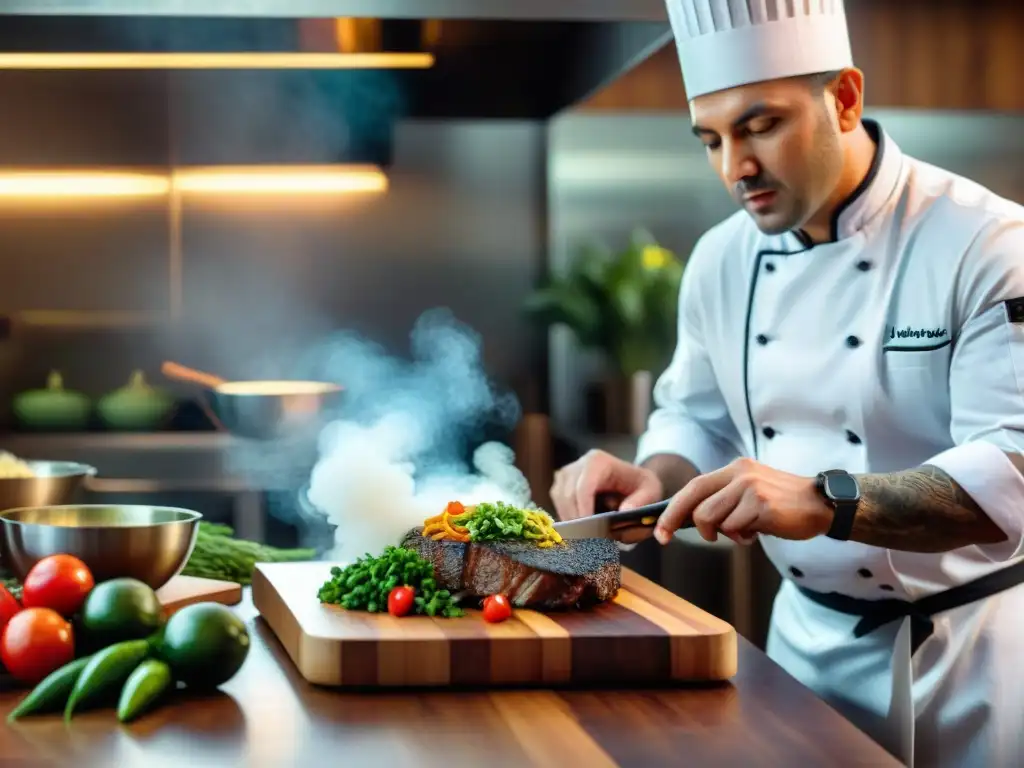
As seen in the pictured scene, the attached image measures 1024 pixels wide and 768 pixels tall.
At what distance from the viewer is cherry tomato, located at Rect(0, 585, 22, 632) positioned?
1487 millimetres

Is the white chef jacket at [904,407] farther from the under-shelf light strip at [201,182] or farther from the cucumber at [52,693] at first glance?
the under-shelf light strip at [201,182]

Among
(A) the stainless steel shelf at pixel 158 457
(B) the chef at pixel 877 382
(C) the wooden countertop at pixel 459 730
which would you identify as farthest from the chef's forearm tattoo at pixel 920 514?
(A) the stainless steel shelf at pixel 158 457

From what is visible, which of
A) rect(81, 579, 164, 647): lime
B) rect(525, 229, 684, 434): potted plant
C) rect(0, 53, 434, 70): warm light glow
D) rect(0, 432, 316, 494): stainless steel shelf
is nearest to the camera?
rect(81, 579, 164, 647): lime

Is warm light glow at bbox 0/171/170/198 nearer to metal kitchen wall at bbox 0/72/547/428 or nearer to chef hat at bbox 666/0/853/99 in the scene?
metal kitchen wall at bbox 0/72/547/428

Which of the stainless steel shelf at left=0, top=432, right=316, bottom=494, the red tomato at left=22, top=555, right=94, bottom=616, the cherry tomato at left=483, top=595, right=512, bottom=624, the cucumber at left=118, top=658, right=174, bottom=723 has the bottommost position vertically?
the stainless steel shelf at left=0, top=432, right=316, bottom=494

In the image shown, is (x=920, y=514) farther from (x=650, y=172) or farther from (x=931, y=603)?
(x=650, y=172)

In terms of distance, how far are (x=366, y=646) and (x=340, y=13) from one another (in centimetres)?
105

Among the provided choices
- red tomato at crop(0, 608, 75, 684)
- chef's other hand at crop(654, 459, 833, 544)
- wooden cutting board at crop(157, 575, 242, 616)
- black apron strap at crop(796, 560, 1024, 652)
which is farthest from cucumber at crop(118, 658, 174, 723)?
black apron strap at crop(796, 560, 1024, 652)

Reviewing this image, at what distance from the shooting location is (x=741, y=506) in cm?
164

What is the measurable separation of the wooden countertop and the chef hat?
967 mm

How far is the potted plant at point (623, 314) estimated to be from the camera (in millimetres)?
4184

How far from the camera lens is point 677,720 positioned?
52.0 inches

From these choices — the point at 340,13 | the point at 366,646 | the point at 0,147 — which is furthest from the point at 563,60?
the point at 0,147

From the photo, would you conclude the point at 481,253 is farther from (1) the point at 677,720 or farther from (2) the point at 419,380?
(1) the point at 677,720
